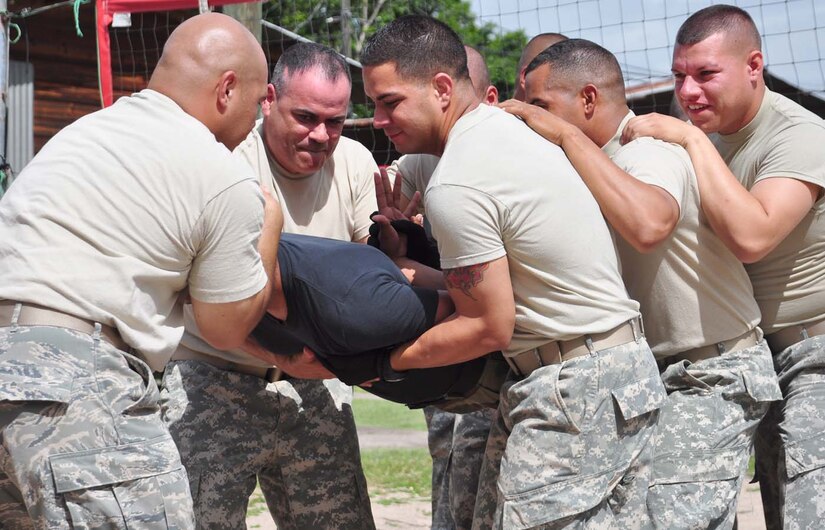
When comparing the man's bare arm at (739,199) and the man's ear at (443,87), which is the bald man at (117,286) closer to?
the man's ear at (443,87)

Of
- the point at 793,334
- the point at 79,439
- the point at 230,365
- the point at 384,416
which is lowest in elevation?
the point at 384,416

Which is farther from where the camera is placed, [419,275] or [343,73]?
[343,73]

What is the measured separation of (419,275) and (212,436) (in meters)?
1.03

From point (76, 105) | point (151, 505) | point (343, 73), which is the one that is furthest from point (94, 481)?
point (76, 105)

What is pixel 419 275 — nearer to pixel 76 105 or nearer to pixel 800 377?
pixel 800 377

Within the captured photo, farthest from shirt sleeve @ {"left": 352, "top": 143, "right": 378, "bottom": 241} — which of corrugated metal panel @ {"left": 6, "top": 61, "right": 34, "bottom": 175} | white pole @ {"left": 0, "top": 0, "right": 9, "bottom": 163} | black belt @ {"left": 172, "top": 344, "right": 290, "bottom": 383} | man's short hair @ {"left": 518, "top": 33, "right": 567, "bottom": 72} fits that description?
corrugated metal panel @ {"left": 6, "top": 61, "right": 34, "bottom": 175}

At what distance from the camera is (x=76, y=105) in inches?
486

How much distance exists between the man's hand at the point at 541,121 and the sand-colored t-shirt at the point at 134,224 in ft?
3.01

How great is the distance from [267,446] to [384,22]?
22.6 metres

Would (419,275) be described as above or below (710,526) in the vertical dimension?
above

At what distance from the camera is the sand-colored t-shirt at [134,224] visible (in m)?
2.91

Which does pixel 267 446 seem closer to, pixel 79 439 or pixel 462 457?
pixel 462 457

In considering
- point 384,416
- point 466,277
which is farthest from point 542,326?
point 384,416

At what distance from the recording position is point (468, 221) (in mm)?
3082
